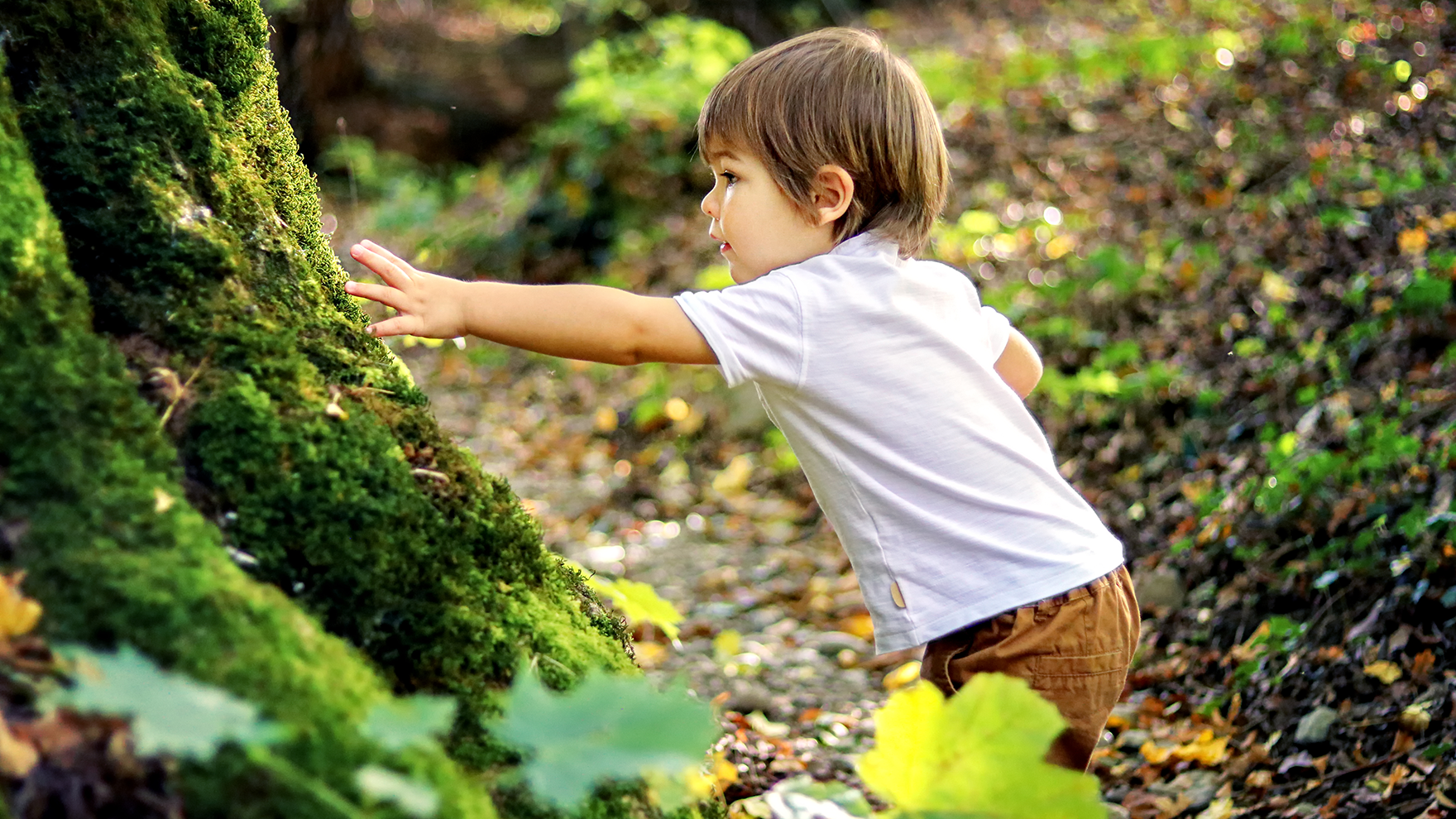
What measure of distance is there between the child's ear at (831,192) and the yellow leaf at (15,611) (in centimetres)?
144

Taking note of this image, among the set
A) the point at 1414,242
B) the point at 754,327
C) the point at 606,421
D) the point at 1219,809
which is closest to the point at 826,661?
the point at 1219,809

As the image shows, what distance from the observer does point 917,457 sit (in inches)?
79.7

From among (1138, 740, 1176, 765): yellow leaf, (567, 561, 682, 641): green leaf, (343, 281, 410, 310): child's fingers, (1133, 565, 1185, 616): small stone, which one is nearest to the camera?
(343, 281, 410, 310): child's fingers

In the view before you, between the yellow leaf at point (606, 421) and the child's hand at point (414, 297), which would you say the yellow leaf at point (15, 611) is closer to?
the child's hand at point (414, 297)

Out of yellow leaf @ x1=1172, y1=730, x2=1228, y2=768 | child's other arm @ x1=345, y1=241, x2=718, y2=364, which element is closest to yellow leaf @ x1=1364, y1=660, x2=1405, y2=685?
yellow leaf @ x1=1172, y1=730, x2=1228, y2=768

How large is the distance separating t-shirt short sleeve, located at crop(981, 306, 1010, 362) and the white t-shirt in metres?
0.19

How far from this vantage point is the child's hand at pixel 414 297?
1698 mm

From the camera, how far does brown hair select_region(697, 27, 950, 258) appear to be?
213 centimetres

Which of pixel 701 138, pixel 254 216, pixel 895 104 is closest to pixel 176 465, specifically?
pixel 254 216

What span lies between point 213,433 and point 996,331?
1.54 m

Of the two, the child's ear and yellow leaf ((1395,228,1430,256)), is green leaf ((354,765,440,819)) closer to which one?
the child's ear

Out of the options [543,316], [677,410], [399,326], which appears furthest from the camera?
[677,410]

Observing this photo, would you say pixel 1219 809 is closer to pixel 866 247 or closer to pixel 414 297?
pixel 866 247

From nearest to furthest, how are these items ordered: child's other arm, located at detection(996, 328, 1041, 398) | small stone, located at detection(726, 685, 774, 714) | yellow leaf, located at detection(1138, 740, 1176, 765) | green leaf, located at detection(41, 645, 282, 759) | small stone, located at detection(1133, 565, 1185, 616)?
green leaf, located at detection(41, 645, 282, 759) → child's other arm, located at detection(996, 328, 1041, 398) → yellow leaf, located at detection(1138, 740, 1176, 765) → small stone, located at detection(726, 685, 774, 714) → small stone, located at detection(1133, 565, 1185, 616)
